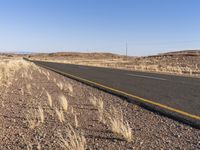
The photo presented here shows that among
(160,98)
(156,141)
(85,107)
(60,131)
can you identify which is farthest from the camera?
(160,98)

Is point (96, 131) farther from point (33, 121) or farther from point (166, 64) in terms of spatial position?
point (166, 64)

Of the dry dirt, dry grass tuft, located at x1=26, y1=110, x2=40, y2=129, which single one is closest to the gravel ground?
dry grass tuft, located at x1=26, y1=110, x2=40, y2=129

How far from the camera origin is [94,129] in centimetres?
606

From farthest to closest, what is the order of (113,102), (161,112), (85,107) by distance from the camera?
(113,102)
(85,107)
(161,112)

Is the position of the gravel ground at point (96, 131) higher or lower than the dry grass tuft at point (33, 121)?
lower

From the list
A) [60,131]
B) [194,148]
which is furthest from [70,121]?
[194,148]

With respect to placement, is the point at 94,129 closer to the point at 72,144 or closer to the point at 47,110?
the point at 72,144

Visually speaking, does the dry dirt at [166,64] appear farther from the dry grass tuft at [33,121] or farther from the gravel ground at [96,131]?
the dry grass tuft at [33,121]

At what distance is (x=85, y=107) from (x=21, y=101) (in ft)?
8.12

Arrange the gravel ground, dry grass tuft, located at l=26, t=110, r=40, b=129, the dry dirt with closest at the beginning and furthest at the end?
the gravel ground
dry grass tuft, located at l=26, t=110, r=40, b=129
the dry dirt

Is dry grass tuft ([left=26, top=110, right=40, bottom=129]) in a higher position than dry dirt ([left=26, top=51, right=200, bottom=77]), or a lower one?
higher

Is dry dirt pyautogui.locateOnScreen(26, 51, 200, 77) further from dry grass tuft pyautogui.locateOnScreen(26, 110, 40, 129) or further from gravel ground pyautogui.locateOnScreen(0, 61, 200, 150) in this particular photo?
dry grass tuft pyautogui.locateOnScreen(26, 110, 40, 129)

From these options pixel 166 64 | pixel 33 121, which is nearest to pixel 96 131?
pixel 33 121

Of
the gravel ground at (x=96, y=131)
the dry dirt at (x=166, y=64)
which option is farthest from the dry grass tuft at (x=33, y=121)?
the dry dirt at (x=166, y=64)
